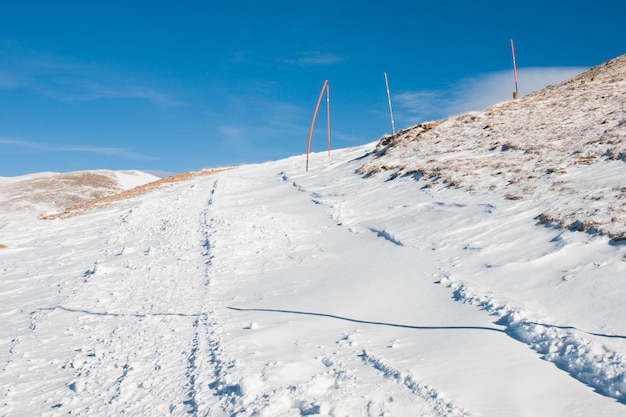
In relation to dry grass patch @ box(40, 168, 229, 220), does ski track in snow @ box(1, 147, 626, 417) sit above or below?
below

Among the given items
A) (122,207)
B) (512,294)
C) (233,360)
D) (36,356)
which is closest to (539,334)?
(512,294)

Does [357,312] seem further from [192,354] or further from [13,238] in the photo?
[13,238]

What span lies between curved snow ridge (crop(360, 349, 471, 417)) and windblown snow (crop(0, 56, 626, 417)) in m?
0.02

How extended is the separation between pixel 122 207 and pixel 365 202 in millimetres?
9514

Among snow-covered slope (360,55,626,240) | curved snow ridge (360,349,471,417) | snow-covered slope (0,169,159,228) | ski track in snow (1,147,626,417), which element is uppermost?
snow-covered slope (0,169,159,228)

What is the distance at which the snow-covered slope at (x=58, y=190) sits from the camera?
1492 inches

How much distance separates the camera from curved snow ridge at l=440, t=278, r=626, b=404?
3.75 metres

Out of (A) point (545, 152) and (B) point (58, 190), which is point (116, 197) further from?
(B) point (58, 190)

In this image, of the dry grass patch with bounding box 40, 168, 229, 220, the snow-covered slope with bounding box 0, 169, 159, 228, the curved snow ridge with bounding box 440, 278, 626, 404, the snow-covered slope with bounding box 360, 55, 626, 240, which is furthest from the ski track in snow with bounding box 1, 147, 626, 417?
the snow-covered slope with bounding box 0, 169, 159, 228

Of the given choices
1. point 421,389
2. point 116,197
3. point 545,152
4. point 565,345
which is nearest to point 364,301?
point 421,389

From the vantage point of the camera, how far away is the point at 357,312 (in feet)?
19.6

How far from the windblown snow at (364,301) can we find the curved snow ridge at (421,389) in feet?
0.05

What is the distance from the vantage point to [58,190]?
42.3 meters

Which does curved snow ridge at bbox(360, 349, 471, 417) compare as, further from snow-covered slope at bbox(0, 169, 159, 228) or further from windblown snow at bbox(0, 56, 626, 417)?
snow-covered slope at bbox(0, 169, 159, 228)
